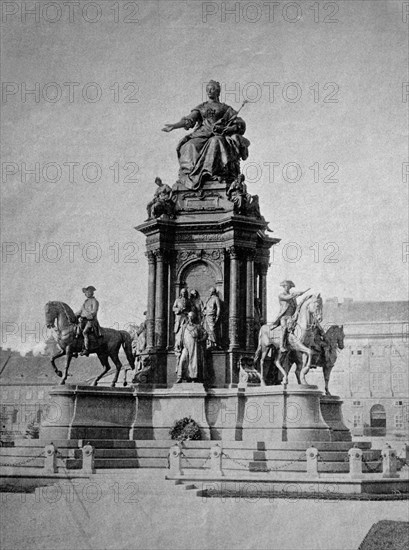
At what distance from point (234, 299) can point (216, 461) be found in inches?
263

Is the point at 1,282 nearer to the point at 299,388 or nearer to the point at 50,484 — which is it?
the point at 50,484

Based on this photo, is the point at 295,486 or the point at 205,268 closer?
the point at 295,486

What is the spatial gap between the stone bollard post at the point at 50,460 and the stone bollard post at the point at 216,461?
4006 mm

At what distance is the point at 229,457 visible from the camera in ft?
73.0

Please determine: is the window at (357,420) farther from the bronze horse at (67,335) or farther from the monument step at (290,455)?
the monument step at (290,455)

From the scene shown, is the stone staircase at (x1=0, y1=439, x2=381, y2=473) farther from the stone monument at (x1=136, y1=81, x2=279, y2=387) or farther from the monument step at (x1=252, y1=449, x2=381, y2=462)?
the stone monument at (x1=136, y1=81, x2=279, y2=387)

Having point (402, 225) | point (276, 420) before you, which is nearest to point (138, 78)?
point (402, 225)

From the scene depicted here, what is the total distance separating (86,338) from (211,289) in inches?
166

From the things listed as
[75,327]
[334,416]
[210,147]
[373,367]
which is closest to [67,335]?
[75,327]

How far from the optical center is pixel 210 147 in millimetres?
29094

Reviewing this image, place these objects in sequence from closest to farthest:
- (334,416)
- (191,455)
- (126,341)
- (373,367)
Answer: (191,455)
(334,416)
(126,341)
(373,367)

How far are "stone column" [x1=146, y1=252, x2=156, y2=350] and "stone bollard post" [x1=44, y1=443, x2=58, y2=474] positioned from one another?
5.83 metres

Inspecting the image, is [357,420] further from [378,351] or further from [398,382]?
[378,351]

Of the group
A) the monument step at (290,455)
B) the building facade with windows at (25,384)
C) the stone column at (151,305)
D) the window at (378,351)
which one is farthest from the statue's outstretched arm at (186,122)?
the window at (378,351)
